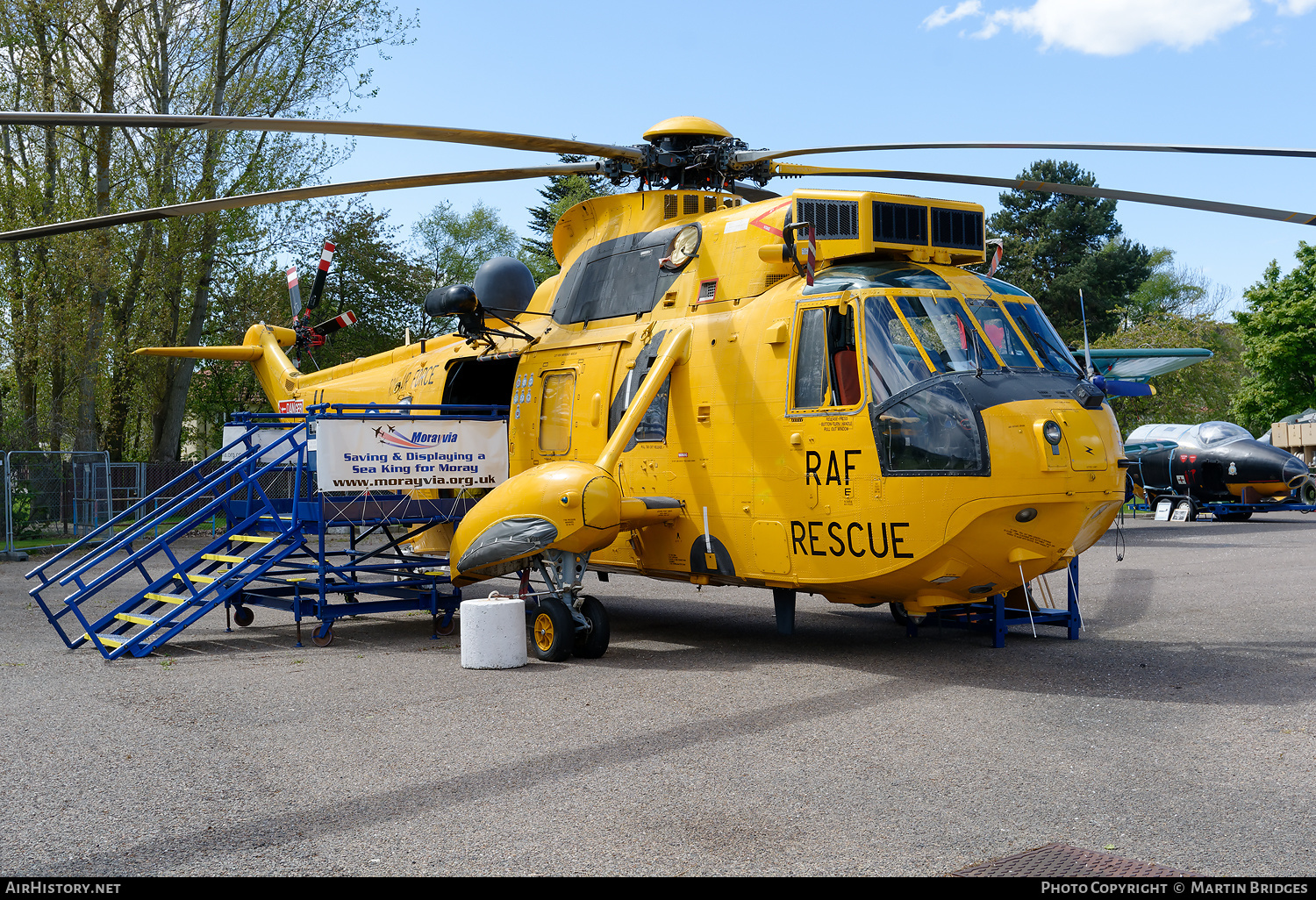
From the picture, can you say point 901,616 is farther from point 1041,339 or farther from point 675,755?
point 675,755

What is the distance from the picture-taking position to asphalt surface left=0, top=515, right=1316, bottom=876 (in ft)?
15.3

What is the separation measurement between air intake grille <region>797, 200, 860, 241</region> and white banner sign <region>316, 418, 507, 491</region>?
4792 mm

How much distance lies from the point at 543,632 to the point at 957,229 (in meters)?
5.30

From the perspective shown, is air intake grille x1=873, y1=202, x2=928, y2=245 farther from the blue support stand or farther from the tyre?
the tyre

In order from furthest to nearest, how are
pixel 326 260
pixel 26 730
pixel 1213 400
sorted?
pixel 1213 400 < pixel 326 260 < pixel 26 730

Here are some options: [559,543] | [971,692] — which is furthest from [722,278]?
[971,692]

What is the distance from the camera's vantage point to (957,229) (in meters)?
9.70

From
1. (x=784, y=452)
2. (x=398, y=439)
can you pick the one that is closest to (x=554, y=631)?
(x=784, y=452)

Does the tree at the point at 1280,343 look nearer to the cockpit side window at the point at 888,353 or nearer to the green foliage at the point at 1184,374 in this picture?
the green foliage at the point at 1184,374

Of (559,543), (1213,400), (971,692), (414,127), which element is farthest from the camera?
(1213,400)

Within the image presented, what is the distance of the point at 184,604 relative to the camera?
1040 cm
